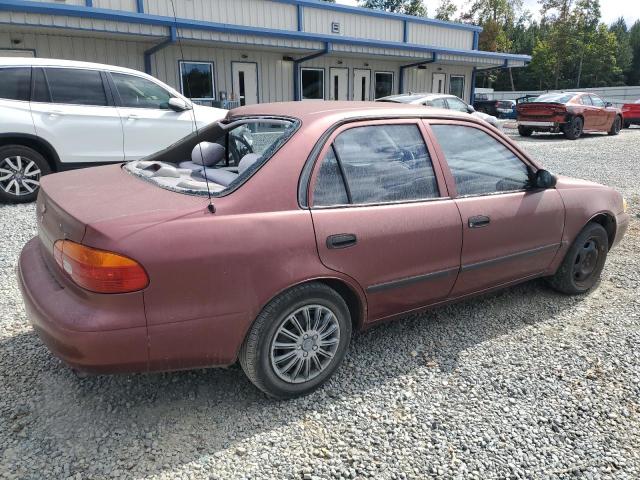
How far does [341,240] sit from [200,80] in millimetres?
14033

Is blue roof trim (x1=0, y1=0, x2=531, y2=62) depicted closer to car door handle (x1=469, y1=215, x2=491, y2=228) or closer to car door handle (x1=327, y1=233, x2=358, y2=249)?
car door handle (x1=469, y1=215, x2=491, y2=228)

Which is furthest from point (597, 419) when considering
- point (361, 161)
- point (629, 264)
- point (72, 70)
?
point (72, 70)

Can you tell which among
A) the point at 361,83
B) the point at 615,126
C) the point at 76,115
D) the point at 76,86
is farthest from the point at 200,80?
the point at 615,126


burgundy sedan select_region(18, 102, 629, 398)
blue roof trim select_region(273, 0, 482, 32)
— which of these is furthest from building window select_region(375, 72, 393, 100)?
burgundy sedan select_region(18, 102, 629, 398)

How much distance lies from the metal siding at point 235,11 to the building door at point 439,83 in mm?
7310

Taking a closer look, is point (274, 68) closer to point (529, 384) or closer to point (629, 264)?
point (629, 264)

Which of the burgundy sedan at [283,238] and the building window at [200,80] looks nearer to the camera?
the burgundy sedan at [283,238]

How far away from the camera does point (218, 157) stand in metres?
3.66

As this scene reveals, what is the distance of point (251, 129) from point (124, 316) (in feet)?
5.29

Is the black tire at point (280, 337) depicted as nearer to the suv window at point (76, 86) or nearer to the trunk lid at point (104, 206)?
the trunk lid at point (104, 206)

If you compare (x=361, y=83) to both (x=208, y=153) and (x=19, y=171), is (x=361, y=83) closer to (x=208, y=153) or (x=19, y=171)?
(x=19, y=171)

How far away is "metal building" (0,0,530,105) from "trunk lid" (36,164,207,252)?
265 inches

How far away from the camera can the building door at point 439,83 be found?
72.0 feet

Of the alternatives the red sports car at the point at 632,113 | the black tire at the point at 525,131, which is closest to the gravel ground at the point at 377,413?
the black tire at the point at 525,131
